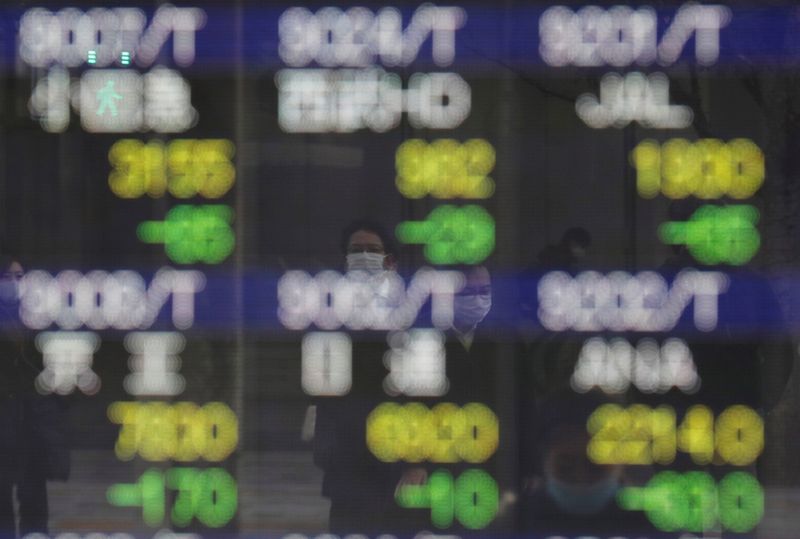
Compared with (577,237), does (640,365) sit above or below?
below

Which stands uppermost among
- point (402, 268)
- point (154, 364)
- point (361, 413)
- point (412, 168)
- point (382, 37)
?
point (382, 37)

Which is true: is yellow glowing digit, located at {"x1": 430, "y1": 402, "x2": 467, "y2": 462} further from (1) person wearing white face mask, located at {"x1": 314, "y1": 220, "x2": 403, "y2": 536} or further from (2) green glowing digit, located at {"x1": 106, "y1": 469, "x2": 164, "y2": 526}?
(2) green glowing digit, located at {"x1": 106, "y1": 469, "x2": 164, "y2": 526}

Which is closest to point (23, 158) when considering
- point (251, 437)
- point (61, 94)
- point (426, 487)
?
point (61, 94)

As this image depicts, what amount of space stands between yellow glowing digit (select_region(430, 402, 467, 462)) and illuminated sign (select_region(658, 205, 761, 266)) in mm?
716

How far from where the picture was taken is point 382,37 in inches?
A: 179

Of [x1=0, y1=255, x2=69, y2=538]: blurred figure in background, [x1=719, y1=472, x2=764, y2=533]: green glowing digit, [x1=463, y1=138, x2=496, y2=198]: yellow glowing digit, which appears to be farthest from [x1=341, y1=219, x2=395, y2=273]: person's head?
[x1=719, y1=472, x2=764, y2=533]: green glowing digit

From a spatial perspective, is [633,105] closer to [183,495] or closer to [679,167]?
[679,167]

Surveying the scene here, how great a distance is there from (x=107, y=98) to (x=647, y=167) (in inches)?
54.2

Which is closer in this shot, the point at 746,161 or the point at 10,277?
the point at 746,161

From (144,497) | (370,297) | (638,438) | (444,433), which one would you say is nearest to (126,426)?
(144,497)

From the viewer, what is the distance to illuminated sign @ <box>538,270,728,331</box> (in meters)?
4.48

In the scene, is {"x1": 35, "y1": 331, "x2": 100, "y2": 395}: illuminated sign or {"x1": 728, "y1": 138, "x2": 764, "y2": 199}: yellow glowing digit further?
{"x1": 35, "y1": 331, "x2": 100, "y2": 395}: illuminated sign

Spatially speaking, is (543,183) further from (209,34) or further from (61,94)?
(61,94)

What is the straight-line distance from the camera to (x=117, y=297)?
4586 mm
